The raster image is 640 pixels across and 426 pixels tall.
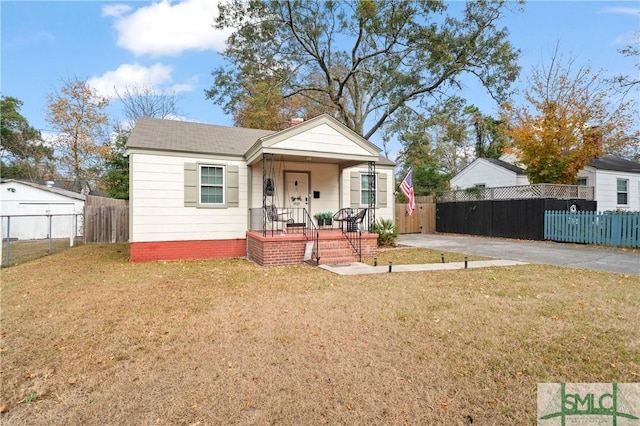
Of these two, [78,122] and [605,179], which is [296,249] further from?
[78,122]

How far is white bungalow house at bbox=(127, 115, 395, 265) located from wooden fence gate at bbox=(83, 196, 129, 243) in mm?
5863

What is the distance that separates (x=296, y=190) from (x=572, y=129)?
14551 mm

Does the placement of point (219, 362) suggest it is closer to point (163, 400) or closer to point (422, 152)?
point (163, 400)

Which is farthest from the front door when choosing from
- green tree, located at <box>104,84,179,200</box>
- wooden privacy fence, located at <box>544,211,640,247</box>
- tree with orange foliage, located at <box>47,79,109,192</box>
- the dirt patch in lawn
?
tree with orange foliage, located at <box>47,79,109,192</box>

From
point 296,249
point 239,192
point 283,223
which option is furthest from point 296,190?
point 296,249

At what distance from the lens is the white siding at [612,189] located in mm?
18328

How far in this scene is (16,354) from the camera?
11.3 ft

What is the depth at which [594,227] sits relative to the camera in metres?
12.4

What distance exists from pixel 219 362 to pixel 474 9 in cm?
2125

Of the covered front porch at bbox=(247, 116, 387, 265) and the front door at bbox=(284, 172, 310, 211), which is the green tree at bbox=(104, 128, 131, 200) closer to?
the covered front porch at bbox=(247, 116, 387, 265)

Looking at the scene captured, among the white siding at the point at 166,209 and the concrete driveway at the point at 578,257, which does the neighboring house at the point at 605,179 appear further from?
the white siding at the point at 166,209

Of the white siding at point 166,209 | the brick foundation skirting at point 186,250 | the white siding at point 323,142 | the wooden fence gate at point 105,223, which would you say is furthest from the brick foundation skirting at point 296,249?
the wooden fence gate at point 105,223

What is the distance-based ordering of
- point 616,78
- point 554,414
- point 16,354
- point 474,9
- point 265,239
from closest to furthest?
point 554,414, point 16,354, point 265,239, point 616,78, point 474,9

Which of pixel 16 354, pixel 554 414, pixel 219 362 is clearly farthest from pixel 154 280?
pixel 554 414
